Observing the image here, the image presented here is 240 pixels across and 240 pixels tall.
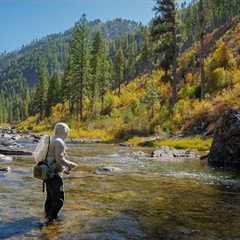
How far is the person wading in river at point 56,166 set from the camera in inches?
431

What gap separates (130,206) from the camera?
1306 centimetres

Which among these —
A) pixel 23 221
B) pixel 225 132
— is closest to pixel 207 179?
pixel 225 132

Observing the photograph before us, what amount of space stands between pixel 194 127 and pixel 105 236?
27.7 m

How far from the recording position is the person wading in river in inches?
431

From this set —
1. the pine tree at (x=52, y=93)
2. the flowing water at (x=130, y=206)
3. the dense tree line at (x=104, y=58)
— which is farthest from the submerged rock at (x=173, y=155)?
the pine tree at (x=52, y=93)

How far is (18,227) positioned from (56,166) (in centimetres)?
150

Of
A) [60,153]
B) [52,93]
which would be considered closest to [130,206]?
[60,153]

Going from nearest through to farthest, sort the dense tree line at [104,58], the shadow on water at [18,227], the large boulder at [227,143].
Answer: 1. the shadow on water at [18,227]
2. the large boulder at [227,143]
3. the dense tree line at [104,58]

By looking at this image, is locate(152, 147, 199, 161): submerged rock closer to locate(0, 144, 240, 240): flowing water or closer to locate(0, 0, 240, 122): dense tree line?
locate(0, 144, 240, 240): flowing water

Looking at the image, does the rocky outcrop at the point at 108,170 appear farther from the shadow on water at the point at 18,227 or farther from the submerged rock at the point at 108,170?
the shadow on water at the point at 18,227

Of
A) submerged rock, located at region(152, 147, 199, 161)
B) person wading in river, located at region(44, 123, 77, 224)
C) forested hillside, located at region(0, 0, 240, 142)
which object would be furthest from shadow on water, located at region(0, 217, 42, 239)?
forested hillside, located at region(0, 0, 240, 142)

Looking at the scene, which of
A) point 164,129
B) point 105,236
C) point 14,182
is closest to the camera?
point 105,236

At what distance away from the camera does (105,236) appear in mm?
9984

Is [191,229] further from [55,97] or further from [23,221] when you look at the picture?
[55,97]
